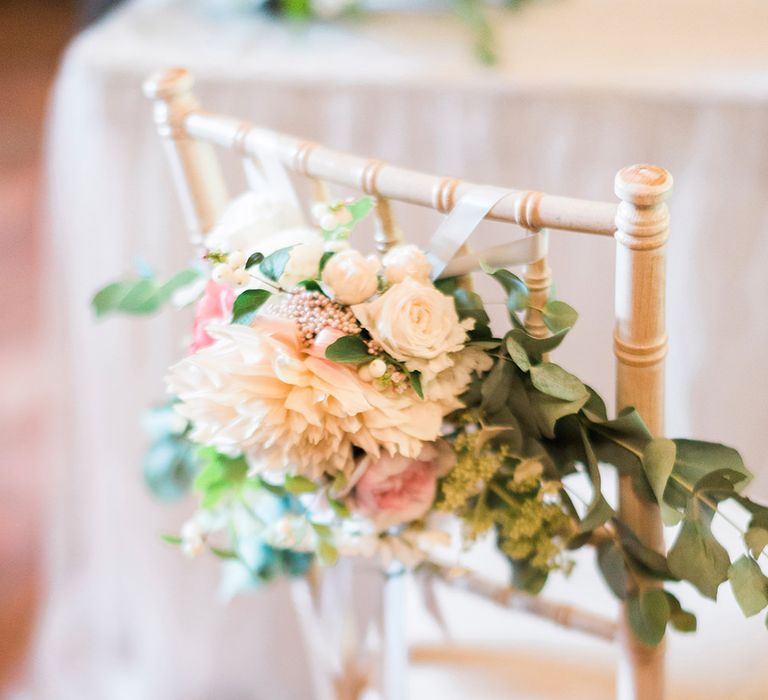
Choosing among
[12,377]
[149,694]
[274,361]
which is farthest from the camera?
[12,377]

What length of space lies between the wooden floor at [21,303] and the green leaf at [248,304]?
1.33m

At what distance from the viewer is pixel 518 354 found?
26.2 inches

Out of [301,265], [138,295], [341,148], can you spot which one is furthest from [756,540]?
[341,148]

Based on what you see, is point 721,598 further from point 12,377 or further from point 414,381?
point 12,377

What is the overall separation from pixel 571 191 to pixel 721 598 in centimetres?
67

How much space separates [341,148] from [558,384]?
0.93 m

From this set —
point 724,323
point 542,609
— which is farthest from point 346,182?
point 724,323

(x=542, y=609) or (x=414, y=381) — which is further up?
(x=414, y=381)

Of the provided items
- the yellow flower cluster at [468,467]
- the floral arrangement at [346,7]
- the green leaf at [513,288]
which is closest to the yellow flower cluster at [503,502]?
the yellow flower cluster at [468,467]

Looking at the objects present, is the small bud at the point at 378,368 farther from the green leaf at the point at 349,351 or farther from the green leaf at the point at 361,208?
the green leaf at the point at 361,208

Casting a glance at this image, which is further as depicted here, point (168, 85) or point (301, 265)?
point (168, 85)

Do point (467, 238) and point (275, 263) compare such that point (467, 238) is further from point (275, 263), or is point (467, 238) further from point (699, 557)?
point (699, 557)

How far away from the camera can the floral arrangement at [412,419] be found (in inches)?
25.4

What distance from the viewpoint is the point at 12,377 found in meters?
2.39
